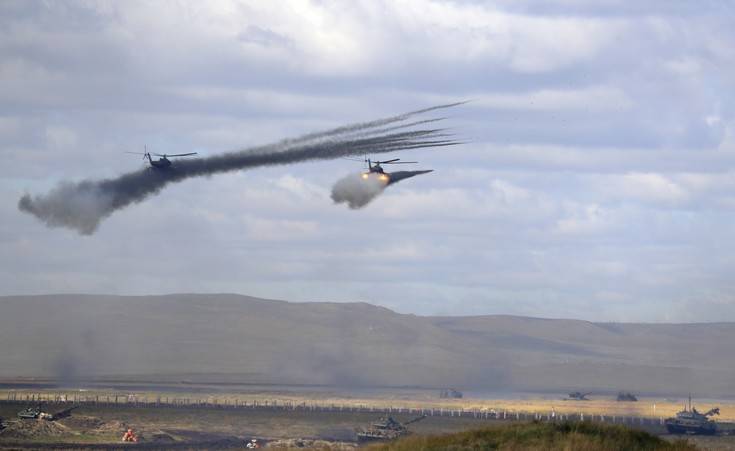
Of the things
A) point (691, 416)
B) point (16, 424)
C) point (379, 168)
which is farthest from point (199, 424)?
point (691, 416)

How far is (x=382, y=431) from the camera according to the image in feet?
372

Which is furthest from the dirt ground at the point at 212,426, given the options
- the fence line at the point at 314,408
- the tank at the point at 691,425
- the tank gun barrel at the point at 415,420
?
the fence line at the point at 314,408

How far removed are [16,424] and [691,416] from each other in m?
58.9

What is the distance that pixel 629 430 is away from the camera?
61188mm

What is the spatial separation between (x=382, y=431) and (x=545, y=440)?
56037 millimetres

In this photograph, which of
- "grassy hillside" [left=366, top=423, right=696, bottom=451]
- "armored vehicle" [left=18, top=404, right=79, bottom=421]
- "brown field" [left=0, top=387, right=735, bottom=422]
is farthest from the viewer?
"brown field" [left=0, top=387, right=735, bottom=422]

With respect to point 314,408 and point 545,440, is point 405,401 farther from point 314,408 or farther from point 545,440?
point 545,440

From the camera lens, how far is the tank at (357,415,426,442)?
367ft

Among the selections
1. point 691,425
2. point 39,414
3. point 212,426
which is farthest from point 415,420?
point 39,414

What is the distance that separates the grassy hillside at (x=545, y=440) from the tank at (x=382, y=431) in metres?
49.6

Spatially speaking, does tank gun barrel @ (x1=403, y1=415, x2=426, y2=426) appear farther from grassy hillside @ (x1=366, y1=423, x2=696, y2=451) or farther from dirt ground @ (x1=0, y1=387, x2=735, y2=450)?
grassy hillside @ (x1=366, y1=423, x2=696, y2=451)

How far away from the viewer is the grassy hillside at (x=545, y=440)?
189 ft

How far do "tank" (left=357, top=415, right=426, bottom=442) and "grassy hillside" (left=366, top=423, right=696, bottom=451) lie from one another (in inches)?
1954

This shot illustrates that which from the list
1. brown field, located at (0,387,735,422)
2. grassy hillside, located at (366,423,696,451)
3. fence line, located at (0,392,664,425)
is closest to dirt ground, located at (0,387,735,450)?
brown field, located at (0,387,735,422)
